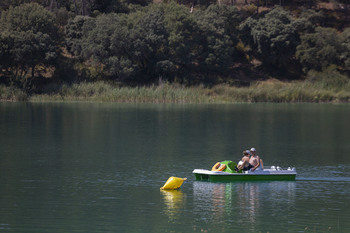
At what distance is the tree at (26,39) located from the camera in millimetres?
81562

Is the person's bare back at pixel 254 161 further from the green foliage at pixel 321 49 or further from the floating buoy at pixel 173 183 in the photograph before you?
the green foliage at pixel 321 49

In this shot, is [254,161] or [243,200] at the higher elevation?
[254,161]

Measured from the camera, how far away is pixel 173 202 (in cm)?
2375

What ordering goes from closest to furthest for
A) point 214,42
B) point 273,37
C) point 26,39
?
point 26,39
point 214,42
point 273,37

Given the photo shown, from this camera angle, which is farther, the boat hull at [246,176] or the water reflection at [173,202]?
the boat hull at [246,176]

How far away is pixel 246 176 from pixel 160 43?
205ft

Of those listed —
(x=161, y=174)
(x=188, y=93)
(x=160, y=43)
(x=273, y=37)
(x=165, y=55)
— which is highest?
(x=273, y=37)

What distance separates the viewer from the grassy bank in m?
80.9

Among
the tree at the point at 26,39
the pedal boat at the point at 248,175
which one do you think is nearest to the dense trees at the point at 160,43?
the tree at the point at 26,39

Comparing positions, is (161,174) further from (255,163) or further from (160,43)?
(160,43)

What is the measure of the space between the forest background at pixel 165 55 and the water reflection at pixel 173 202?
2185 inches

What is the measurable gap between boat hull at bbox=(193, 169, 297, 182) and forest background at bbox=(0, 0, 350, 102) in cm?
5309

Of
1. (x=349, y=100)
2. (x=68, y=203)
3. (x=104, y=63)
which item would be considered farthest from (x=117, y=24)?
(x=68, y=203)

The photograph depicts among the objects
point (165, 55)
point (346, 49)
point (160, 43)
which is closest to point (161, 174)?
point (160, 43)
